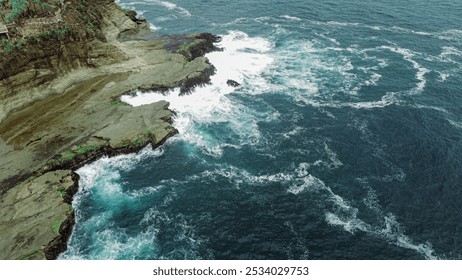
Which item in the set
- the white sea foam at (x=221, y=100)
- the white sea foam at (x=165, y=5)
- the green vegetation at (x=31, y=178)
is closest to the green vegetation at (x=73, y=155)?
the green vegetation at (x=31, y=178)

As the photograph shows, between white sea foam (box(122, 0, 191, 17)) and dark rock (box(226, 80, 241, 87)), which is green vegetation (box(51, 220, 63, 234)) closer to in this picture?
dark rock (box(226, 80, 241, 87))

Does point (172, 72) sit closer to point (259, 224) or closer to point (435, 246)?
point (259, 224)

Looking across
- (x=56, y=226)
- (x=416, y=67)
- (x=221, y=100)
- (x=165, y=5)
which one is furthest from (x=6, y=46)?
(x=416, y=67)

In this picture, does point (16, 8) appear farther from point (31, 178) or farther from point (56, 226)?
point (56, 226)

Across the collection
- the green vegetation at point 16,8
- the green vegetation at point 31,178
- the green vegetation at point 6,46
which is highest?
the green vegetation at point 16,8

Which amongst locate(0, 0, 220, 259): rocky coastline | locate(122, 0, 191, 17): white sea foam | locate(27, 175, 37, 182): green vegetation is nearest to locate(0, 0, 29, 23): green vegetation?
locate(0, 0, 220, 259): rocky coastline

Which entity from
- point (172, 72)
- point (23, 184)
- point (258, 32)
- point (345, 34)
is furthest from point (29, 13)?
point (345, 34)

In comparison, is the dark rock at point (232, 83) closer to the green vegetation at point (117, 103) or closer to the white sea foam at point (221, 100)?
the white sea foam at point (221, 100)
